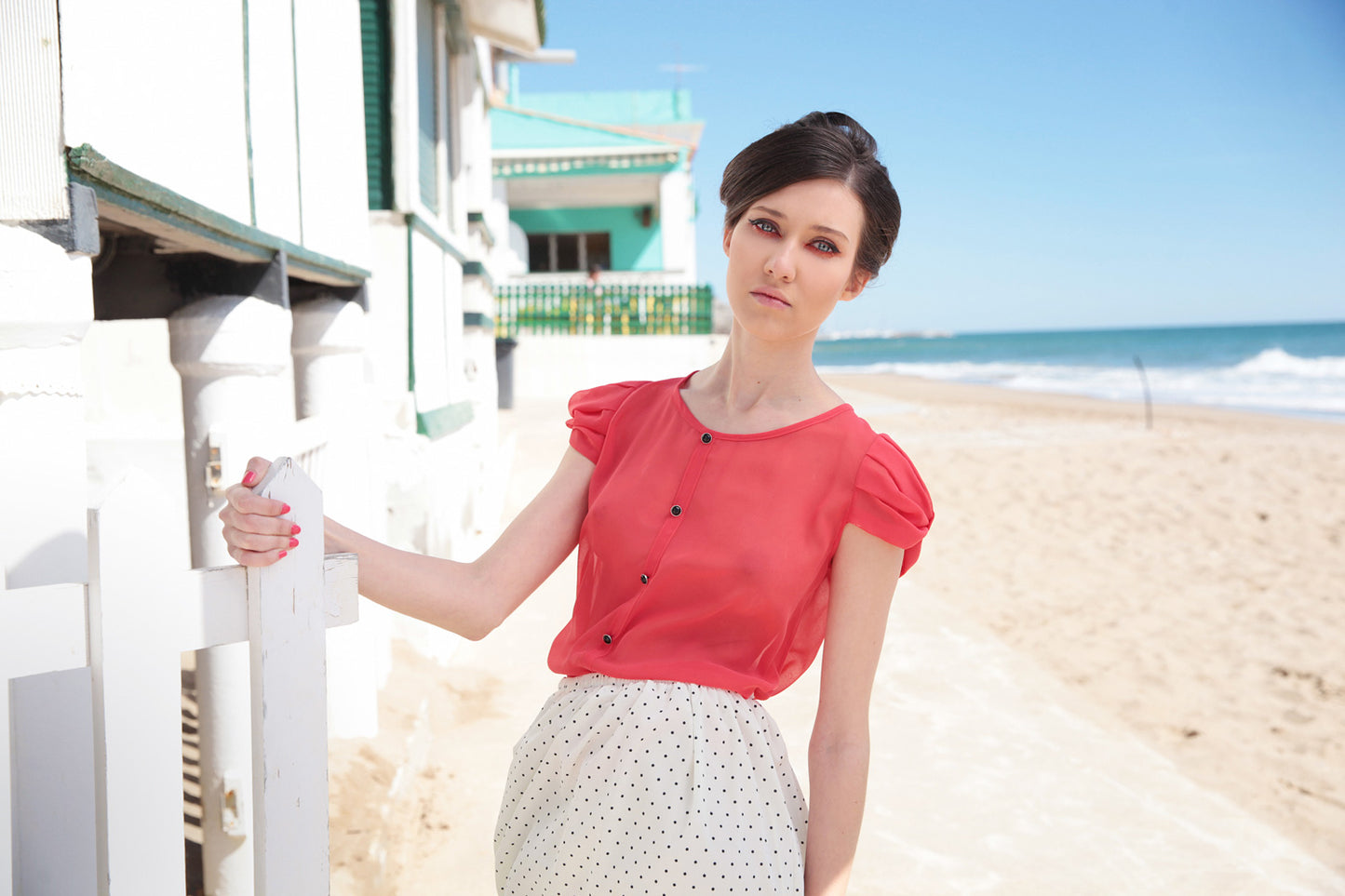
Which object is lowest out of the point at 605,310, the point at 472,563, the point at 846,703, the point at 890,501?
the point at 846,703

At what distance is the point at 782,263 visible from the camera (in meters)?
1.56

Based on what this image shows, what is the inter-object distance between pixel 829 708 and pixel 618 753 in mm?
358

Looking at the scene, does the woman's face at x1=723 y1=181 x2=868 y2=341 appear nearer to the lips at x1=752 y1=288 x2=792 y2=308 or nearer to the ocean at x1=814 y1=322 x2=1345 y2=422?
the lips at x1=752 y1=288 x2=792 y2=308

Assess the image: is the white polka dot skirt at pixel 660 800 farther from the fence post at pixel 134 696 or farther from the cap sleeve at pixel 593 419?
the fence post at pixel 134 696

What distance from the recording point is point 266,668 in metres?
1.40

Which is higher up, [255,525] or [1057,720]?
[255,525]

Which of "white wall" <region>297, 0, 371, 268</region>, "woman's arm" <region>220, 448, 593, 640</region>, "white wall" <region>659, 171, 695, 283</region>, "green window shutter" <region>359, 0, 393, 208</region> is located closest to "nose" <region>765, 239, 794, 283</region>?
"woman's arm" <region>220, 448, 593, 640</region>

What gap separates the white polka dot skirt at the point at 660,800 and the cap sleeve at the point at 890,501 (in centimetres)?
37

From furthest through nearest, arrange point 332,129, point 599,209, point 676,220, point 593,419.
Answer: point 599,209
point 676,220
point 332,129
point 593,419

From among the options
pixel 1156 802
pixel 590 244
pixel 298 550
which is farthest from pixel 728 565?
pixel 590 244

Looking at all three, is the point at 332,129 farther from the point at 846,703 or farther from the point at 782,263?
the point at 846,703

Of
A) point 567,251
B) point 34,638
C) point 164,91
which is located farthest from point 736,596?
point 567,251

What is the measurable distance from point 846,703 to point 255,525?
0.96 meters

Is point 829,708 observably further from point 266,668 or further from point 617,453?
point 266,668
